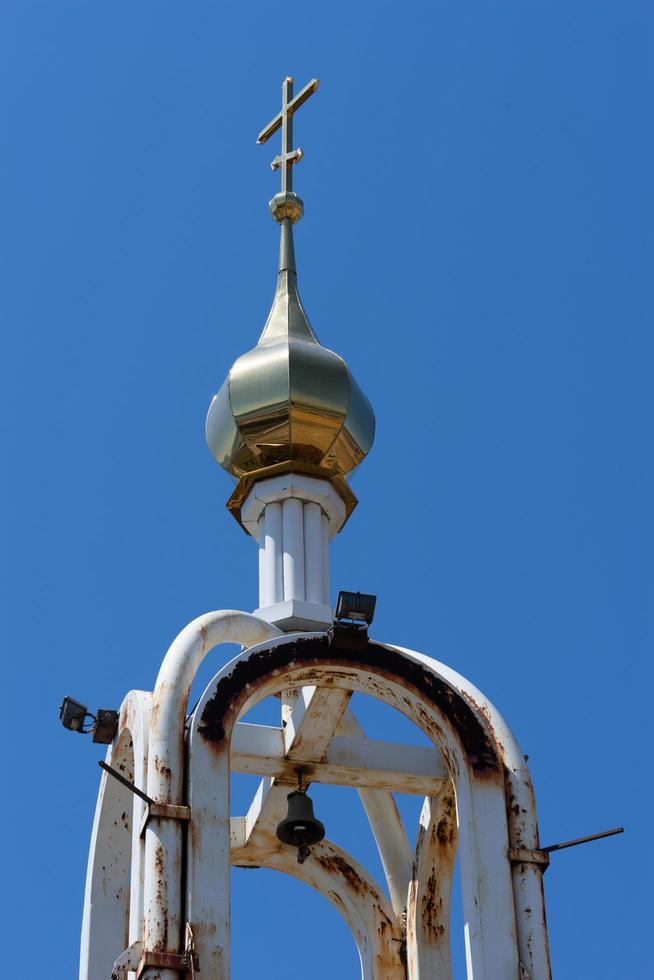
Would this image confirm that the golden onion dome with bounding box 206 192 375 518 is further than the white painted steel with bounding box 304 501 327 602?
Yes

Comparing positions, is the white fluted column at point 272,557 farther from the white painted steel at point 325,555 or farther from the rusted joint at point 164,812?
the rusted joint at point 164,812

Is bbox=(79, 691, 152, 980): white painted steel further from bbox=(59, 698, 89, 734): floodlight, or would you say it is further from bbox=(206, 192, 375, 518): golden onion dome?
bbox=(206, 192, 375, 518): golden onion dome

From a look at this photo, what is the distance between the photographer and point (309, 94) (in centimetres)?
1938

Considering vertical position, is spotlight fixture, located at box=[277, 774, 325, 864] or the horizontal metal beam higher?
the horizontal metal beam

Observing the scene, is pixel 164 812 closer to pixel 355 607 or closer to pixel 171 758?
pixel 171 758

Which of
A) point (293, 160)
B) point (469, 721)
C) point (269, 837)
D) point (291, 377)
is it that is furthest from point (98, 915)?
point (293, 160)

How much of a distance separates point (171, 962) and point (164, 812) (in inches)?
40.4

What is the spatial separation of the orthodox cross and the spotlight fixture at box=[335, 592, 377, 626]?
4973 mm

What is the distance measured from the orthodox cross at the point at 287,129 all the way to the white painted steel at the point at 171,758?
4.78 meters

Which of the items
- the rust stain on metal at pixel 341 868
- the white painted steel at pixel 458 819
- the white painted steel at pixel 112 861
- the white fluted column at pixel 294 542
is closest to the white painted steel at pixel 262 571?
the white fluted column at pixel 294 542

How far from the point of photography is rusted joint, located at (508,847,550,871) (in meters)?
15.0

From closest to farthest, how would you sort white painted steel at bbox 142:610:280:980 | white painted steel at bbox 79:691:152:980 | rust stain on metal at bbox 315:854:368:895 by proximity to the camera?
1. white painted steel at bbox 142:610:280:980
2. white painted steel at bbox 79:691:152:980
3. rust stain on metal at bbox 315:854:368:895

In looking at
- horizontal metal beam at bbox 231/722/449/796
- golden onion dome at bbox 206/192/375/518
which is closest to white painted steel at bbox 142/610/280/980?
horizontal metal beam at bbox 231/722/449/796

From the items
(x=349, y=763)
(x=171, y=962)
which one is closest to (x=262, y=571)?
(x=349, y=763)
